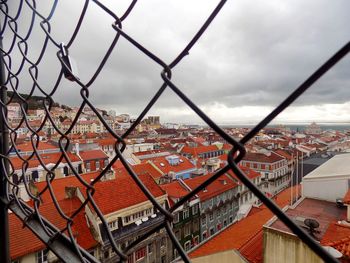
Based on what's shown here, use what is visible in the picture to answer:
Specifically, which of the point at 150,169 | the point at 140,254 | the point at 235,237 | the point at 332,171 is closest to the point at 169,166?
the point at 150,169

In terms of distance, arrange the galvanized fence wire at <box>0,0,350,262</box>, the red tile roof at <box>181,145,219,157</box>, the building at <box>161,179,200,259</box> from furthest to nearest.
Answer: the red tile roof at <box>181,145,219,157</box> → the building at <box>161,179,200,259</box> → the galvanized fence wire at <box>0,0,350,262</box>

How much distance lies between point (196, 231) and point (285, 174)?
11.8 meters

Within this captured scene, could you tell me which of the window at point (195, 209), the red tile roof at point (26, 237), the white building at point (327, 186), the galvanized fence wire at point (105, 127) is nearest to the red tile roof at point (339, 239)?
the galvanized fence wire at point (105, 127)

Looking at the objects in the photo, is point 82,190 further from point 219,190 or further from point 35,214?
point 35,214

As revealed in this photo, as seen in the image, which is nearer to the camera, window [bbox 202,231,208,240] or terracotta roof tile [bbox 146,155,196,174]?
window [bbox 202,231,208,240]

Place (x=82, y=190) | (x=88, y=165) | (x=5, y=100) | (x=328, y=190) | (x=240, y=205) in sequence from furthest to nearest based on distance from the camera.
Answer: (x=88, y=165)
(x=240, y=205)
(x=82, y=190)
(x=328, y=190)
(x=5, y=100)

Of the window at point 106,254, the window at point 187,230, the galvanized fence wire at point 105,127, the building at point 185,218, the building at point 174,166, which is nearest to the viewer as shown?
the galvanized fence wire at point 105,127

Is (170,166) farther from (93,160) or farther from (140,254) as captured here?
(140,254)

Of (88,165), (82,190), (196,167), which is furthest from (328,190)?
(88,165)

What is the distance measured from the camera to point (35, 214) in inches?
31.2

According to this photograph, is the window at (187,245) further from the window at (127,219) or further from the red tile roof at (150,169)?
the red tile roof at (150,169)

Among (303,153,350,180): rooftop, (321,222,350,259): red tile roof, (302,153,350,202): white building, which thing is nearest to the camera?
(321,222,350,259): red tile roof

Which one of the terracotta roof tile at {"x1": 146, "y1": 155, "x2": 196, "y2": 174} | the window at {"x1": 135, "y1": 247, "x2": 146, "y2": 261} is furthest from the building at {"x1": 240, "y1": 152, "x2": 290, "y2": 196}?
the window at {"x1": 135, "y1": 247, "x2": 146, "y2": 261}

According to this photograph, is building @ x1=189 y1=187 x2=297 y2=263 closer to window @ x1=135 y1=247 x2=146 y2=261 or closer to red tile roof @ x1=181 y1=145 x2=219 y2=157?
window @ x1=135 y1=247 x2=146 y2=261
